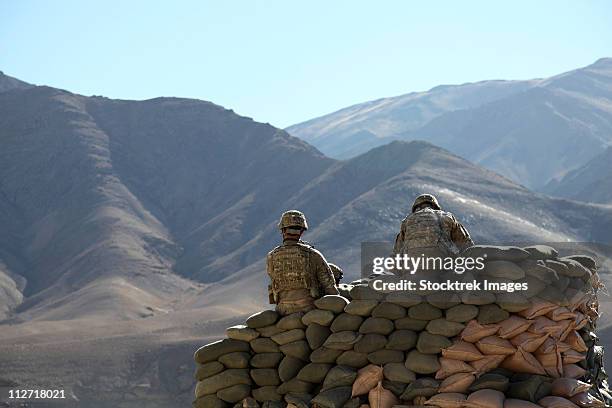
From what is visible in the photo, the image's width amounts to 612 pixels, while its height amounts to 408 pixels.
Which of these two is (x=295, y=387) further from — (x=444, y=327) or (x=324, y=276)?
(x=444, y=327)

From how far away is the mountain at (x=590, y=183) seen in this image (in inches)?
3816

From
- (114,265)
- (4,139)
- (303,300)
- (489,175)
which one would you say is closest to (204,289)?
(114,265)

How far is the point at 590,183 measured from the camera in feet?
340

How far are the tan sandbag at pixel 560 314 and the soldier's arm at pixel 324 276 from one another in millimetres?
1933

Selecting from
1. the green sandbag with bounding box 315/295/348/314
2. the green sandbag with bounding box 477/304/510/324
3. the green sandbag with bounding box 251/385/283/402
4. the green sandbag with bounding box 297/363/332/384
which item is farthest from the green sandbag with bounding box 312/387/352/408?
the green sandbag with bounding box 477/304/510/324

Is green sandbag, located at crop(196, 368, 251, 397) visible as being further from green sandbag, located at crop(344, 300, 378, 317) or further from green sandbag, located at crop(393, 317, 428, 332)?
green sandbag, located at crop(393, 317, 428, 332)

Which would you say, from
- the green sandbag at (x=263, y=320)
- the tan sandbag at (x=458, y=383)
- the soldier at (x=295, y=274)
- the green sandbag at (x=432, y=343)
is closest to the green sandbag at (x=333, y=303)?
the soldier at (x=295, y=274)

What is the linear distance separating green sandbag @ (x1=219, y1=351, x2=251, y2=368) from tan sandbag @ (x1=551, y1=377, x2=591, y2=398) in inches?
103

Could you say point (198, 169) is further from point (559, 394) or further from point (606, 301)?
point (559, 394)

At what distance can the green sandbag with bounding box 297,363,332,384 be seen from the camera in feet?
25.1

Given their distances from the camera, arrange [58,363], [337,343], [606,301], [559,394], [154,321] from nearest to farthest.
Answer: [559,394], [337,343], [58,363], [606,301], [154,321]

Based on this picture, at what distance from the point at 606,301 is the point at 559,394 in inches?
1710

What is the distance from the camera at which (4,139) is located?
291ft

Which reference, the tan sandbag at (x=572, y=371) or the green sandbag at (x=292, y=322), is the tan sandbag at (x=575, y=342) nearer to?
the tan sandbag at (x=572, y=371)
